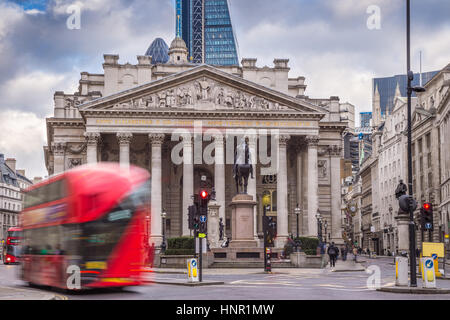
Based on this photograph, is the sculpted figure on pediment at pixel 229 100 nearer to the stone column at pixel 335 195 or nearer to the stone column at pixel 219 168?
the stone column at pixel 219 168

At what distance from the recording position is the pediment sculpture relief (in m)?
75.6

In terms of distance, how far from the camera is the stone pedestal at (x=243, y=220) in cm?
4778

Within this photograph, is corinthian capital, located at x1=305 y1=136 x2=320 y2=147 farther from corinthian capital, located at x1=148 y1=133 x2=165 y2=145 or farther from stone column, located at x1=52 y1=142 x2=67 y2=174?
stone column, located at x1=52 y1=142 x2=67 y2=174

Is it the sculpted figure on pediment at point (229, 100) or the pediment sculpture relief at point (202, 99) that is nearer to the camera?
the pediment sculpture relief at point (202, 99)

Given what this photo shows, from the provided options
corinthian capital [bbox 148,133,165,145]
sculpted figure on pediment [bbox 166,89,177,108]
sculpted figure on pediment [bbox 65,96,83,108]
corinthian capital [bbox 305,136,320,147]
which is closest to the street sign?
corinthian capital [bbox 305,136,320,147]

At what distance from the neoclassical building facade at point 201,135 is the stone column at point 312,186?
4.1 inches

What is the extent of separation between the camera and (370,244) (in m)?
144

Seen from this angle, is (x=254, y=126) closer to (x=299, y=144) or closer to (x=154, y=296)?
(x=299, y=144)

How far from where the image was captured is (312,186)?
77.2 m

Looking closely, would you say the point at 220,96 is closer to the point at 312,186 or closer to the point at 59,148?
the point at 312,186

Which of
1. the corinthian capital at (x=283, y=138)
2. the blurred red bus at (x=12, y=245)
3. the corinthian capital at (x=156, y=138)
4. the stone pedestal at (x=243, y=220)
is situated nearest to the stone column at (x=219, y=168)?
the corinthian capital at (x=156, y=138)

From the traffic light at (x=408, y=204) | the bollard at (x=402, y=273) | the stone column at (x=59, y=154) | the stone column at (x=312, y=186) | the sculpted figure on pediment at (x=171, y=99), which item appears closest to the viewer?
the bollard at (x=402, y=273)

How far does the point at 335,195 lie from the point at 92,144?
28063mm
